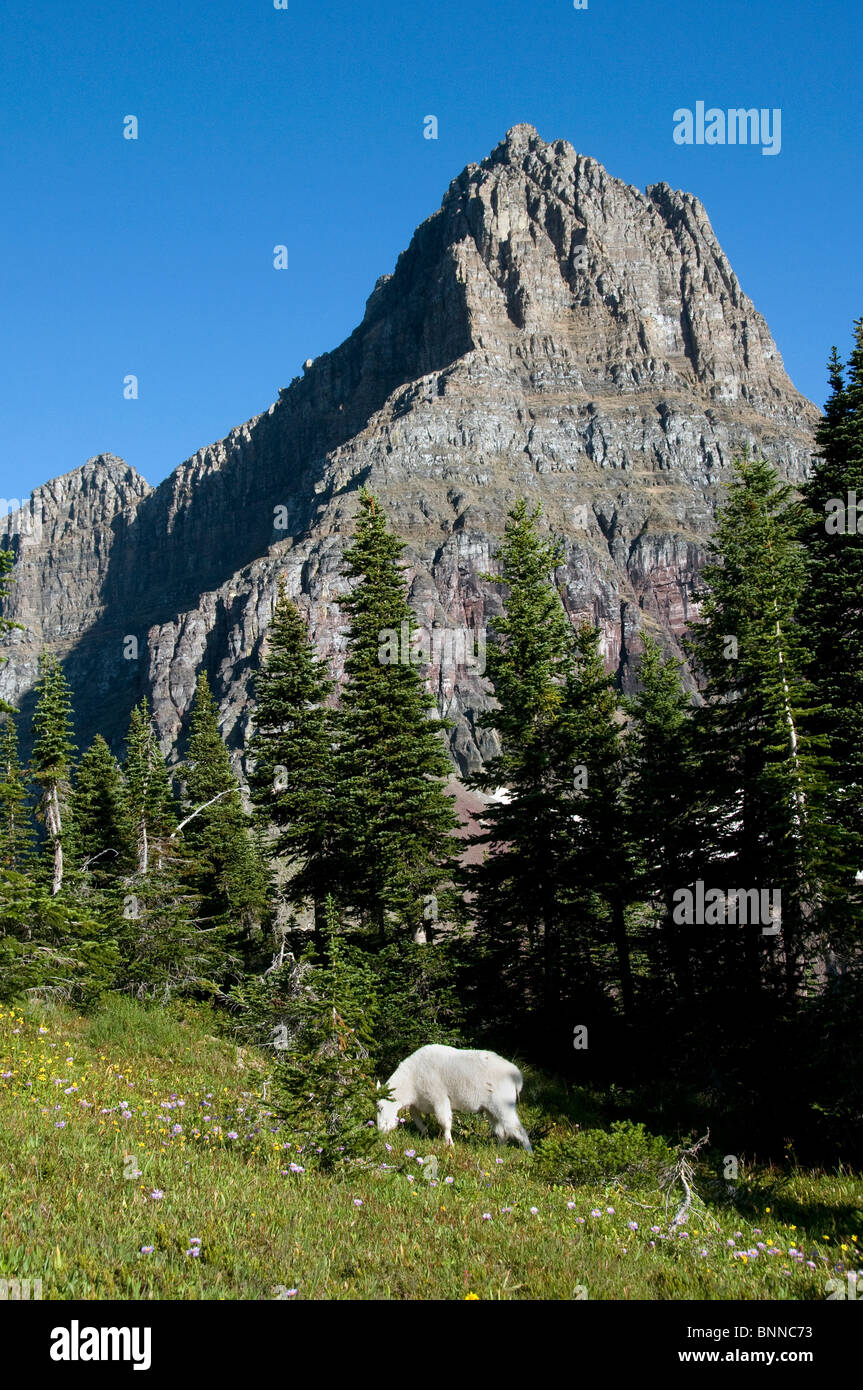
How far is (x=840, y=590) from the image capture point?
68.6 feet

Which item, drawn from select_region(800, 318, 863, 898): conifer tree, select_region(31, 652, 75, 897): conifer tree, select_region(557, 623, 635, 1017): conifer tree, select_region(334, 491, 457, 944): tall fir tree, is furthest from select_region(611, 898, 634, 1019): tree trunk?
select_region(31, 652, 75, 897): conifer tree

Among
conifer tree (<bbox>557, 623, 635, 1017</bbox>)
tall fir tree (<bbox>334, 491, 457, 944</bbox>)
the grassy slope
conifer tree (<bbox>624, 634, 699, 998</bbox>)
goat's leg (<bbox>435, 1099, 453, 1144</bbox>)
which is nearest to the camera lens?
the grassy slope

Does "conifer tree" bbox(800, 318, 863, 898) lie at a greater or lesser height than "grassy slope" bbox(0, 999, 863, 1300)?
greater

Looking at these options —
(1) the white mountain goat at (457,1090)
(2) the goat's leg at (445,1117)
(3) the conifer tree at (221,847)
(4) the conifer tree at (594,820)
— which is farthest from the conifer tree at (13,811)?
(2) the goat's leg at (445,1117)

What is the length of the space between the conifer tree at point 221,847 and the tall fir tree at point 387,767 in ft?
46.6

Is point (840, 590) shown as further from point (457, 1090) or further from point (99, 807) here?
point (99, 807)

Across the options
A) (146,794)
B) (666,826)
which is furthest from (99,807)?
(666,826)

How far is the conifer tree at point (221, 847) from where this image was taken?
41.3m

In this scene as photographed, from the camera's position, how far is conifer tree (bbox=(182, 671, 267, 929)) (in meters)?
41.3

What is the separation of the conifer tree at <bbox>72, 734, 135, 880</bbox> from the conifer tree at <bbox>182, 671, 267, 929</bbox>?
14.0ft

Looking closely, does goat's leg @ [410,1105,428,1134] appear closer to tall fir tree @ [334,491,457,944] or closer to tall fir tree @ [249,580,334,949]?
tall fir tree @ [334,491,457,944]

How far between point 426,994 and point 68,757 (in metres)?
25.9

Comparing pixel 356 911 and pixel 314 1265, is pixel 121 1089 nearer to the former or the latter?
pixel 314 1265
